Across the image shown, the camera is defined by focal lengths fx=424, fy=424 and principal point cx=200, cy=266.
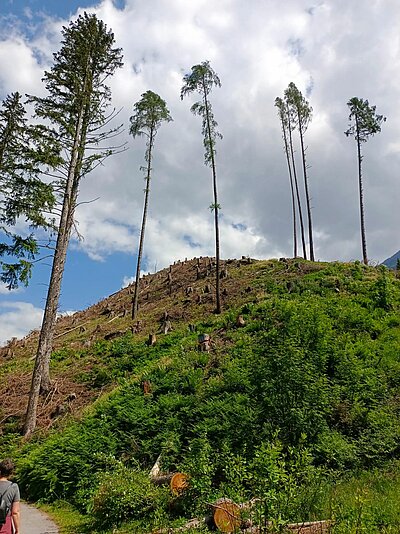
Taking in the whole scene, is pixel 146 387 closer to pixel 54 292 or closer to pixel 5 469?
pixel 54 292

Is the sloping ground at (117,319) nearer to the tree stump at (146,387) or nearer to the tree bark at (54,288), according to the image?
the tree bark at (54,288)

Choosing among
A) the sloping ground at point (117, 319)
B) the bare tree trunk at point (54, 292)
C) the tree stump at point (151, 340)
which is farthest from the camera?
the tree stump at point (151, 340)

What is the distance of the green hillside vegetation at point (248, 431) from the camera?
22.0 ft

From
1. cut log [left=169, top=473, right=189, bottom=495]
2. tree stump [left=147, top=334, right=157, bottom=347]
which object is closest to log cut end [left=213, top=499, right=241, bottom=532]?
cut log [left=169, top=473, right=189, bottom=495]

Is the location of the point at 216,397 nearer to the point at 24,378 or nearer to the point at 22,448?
the point at 22,448

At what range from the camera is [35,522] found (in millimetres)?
8625

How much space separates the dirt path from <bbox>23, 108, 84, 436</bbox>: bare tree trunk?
4139 millimetres

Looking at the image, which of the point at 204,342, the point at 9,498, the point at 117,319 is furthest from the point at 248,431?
the point at 117,319

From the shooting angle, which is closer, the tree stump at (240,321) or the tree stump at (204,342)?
the tree stump at (204,342)

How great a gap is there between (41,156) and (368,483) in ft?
45.1

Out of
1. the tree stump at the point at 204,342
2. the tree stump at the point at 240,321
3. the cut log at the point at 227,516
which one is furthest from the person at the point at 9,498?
the tree stump at the point at 240,321

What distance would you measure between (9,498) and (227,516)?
311cm

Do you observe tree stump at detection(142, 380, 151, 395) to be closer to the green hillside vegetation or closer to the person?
the green hillside vegetation

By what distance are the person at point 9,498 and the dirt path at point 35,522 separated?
2869 millimetres
